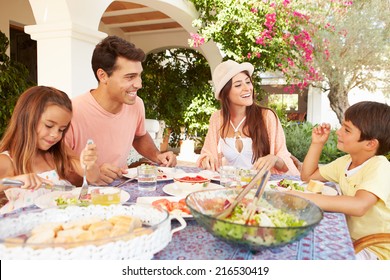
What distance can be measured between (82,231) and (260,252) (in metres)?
0.51

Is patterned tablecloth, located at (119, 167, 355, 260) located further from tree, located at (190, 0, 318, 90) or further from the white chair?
the white chair

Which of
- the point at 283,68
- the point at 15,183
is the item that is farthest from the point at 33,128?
the point at 283,68

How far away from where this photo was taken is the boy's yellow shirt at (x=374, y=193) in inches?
62.7

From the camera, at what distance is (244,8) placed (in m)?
6.20

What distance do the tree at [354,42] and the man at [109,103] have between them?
7240 millimetres

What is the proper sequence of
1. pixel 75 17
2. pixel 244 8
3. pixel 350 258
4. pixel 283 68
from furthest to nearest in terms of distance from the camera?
pixel 283 68 → pixel 244 8 → pixel 75 17 → pixel 350 258

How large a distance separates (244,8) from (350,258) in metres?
5.81

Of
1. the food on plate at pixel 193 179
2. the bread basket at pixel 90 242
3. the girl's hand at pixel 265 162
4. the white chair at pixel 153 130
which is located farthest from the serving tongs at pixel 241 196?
the white chair at pixel 153 130

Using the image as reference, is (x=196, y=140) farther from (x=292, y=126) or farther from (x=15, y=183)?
(x=15, y=183)

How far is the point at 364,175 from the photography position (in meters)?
1.76

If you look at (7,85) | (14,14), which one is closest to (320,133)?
(7,85)

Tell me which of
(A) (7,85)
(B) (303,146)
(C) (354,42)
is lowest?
(B) (303,146)

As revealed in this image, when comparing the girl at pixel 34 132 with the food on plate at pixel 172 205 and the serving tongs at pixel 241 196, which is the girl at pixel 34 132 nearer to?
the food on plate at pixel 172 205

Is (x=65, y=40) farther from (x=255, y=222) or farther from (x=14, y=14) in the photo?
(x=14, y=14)
